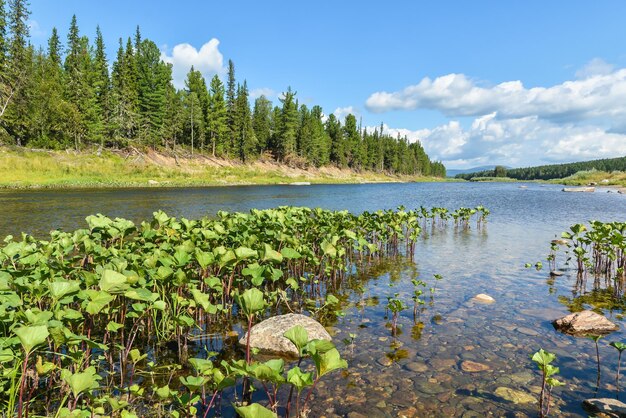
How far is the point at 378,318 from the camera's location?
898 centimetres

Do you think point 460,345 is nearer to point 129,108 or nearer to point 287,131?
point 129,108

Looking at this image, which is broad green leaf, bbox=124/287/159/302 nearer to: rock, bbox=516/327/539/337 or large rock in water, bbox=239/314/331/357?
large rock in water, bbox=239/314/331/357

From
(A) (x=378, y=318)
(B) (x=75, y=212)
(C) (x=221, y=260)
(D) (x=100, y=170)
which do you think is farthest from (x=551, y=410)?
(D) (x=100, y=170)

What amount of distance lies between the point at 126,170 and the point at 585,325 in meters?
67.1

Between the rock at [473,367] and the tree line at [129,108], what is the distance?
225ft

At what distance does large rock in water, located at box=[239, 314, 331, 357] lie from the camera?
7.19 m

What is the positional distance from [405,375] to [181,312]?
181 inches

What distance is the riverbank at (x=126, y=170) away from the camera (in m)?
50.9

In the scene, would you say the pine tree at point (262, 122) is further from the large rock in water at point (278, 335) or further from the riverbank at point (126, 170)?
the large rock in water at point (278, 335)

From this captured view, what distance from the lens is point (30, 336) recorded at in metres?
3.59

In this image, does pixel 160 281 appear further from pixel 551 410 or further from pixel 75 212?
pixel 75 212

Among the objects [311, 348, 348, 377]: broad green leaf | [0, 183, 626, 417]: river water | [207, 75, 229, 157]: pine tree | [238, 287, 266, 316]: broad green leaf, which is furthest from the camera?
[207, 75, 229, 157]: pine tree

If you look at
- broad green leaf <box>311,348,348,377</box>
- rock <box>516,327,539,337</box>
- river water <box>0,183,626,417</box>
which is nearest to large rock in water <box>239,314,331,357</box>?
river water <box>0,183,626,417</box>

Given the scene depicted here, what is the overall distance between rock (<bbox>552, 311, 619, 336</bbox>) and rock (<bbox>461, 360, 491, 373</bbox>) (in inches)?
110
